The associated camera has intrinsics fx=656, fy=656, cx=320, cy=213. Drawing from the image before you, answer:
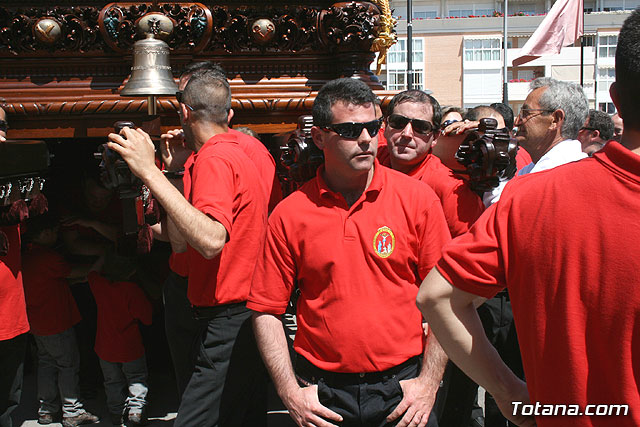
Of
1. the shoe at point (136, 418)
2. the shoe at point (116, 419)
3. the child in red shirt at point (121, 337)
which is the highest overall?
the child in red shirt at point (121, 337)

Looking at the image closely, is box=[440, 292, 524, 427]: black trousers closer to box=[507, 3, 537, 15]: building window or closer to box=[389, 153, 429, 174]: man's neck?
box=[389, 153, 429, 174]: man's neck

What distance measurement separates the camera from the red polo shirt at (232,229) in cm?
319

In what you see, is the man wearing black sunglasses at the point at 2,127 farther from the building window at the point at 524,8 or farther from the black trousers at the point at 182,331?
the building window at the point at 524,8

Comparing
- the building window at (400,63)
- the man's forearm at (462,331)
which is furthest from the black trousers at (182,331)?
the building window at (400,63)

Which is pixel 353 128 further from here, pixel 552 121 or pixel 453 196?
pixel 552 121

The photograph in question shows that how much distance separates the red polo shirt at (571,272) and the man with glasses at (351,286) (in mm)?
895

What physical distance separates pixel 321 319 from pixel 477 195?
4.57 ft

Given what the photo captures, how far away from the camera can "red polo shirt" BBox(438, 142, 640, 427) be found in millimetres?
1472

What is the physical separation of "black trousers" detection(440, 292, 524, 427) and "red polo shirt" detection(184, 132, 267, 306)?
1407 millimetres

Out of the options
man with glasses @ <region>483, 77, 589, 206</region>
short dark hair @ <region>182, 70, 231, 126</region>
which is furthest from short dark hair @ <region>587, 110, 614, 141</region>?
short dark hair @ <region>182, 70, 231, 126</region>

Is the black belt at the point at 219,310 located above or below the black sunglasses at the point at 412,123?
below

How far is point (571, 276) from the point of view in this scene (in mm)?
1534

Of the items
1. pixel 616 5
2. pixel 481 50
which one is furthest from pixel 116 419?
pixel 616 5

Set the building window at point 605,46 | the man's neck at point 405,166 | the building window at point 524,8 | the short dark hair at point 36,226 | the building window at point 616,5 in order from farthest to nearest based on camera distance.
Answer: the building window at point 524,8 < the building window at point 616,5 < the building window at point 605,46 < the short dark hair at point 36,226 < the man's neck at point 405,166
